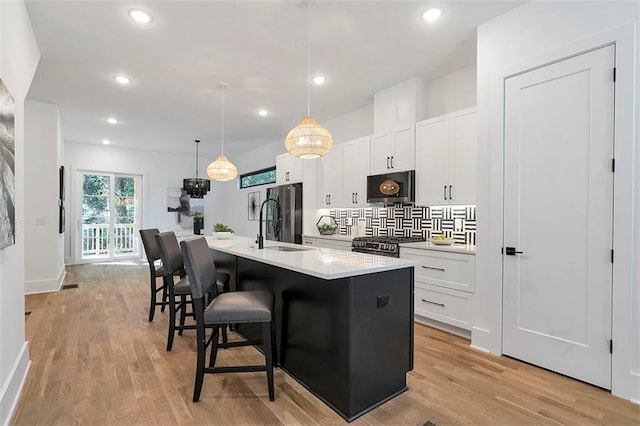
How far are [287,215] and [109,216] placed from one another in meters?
4.93

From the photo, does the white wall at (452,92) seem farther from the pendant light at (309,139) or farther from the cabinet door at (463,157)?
the pendant light at (309,139)

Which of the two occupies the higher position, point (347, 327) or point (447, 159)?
point (447, 159)

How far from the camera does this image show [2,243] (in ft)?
5.91

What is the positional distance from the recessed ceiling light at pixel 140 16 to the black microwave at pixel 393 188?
9.63 feet

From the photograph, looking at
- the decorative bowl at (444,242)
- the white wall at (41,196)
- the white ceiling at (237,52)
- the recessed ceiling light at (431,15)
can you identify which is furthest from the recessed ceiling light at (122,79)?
the decorative bowl at (444,242)

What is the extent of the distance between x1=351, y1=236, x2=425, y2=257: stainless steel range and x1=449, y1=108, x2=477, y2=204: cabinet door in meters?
0.76

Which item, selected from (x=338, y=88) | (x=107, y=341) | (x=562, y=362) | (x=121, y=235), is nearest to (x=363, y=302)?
(x=562, y=362)

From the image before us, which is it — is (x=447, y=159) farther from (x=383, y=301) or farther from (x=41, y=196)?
(x=41, y=196)

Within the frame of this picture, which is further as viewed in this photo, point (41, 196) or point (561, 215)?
point (41, 196)

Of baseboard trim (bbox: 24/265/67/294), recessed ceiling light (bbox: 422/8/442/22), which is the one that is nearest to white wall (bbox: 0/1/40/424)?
recessed ceiling light (bbox: 422/8/442/22)

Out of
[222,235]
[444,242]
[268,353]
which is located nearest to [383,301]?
[268,353]

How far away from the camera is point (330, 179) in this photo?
5.16 metres

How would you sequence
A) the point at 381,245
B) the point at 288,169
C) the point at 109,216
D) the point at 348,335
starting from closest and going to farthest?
1. the point at 348,335
2. the point at 381,245
3. the point at 288,169
4. the point at 109,216

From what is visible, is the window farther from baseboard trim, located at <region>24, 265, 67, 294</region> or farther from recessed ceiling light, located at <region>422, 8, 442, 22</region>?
recessed ceiling light, located at <region>422, 8, 442, 22</region>
